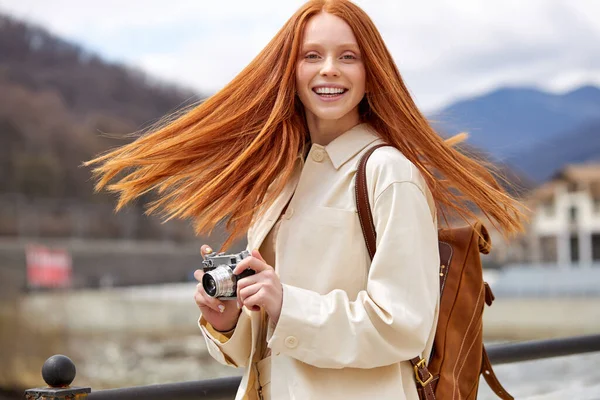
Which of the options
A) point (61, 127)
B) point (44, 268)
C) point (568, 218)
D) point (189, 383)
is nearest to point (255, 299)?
point (189, 383)

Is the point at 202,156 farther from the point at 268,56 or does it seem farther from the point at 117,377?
the point at 117,377

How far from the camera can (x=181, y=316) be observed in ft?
145

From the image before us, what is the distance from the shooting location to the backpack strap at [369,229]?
1.96 m

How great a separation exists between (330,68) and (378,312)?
56 centimetres

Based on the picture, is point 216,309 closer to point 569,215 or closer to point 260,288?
point 260,288

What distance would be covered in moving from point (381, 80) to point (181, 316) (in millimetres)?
42758

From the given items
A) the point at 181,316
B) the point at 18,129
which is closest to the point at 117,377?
the point at 181,316

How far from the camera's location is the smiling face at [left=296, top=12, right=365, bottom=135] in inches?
81.9

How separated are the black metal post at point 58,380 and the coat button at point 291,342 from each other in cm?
68

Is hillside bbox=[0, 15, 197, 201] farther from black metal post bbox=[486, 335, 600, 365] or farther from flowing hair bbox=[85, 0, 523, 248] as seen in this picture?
flowing hair bbox=[85, 0, 523, 248]

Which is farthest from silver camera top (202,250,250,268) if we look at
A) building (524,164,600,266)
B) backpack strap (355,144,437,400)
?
building (524,164,600,266)

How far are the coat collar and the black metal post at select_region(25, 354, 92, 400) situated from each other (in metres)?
0.83

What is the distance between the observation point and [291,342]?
189cm

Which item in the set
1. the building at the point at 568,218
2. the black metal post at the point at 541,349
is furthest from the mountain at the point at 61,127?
the black metal post at the point at 541,349
